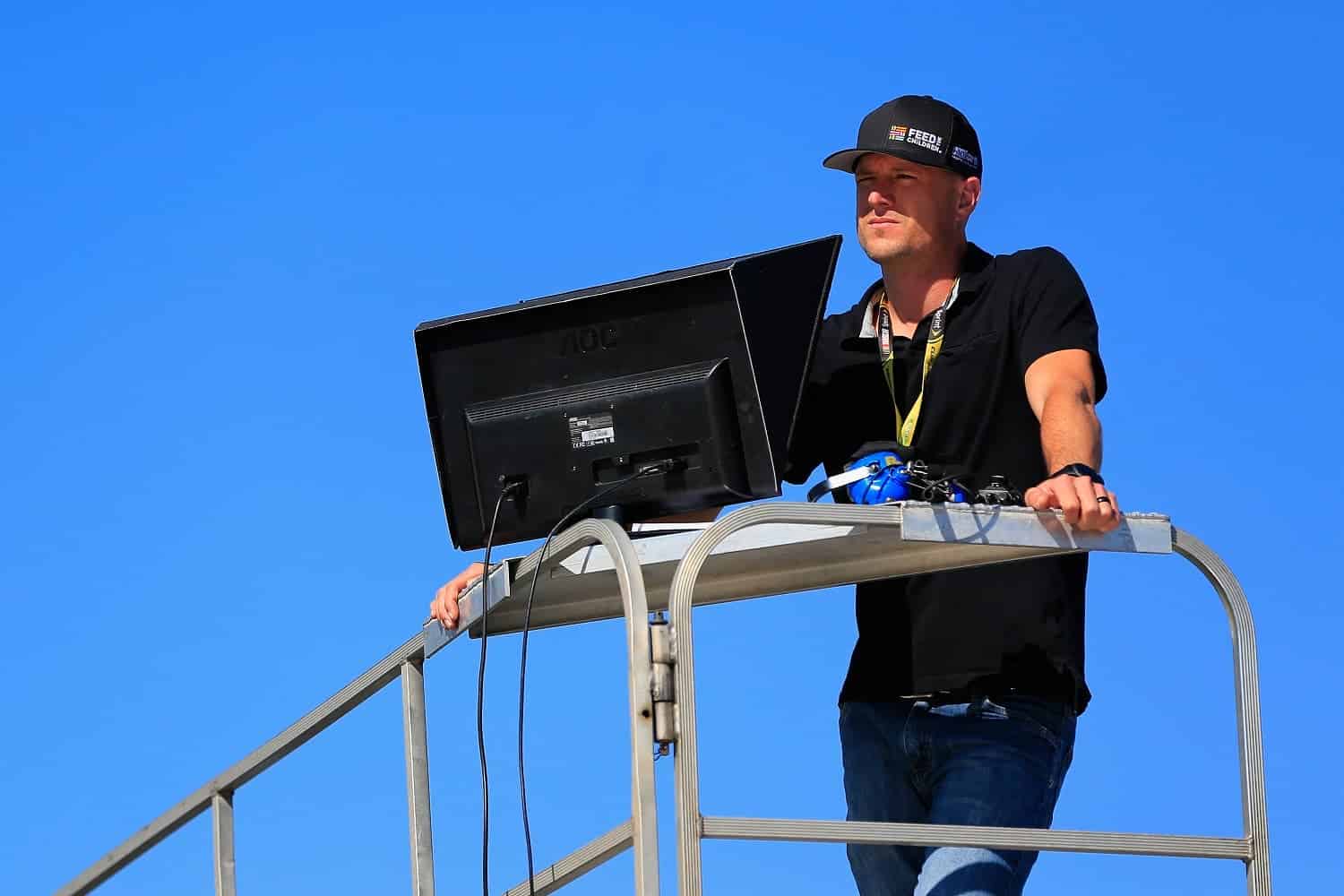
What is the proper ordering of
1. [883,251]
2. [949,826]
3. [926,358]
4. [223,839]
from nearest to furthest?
1. [949,826]
2. [926,358]
3. [883,251]
4. [223,839]

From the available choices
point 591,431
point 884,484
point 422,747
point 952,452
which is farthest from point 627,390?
point 422,747

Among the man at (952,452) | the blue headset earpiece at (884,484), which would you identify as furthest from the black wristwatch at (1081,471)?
the blue headset earpiece at (884,484)

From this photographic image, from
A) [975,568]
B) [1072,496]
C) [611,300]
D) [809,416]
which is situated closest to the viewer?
[1072,496]

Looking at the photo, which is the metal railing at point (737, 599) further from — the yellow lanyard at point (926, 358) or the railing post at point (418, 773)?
the yellow lanyard at point (926, 358)

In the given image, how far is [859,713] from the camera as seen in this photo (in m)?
3.30

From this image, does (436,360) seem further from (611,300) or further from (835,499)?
(835,499)

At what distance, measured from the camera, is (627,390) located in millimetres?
2975

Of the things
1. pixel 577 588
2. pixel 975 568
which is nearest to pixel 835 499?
pixel 975 568

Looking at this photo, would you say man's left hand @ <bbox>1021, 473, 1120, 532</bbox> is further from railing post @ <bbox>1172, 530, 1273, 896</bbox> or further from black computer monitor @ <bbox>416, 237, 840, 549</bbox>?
black computer monitor @ <bbox>416, 237, 840, 549</bbox>

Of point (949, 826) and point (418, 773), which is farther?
point (418, 773)

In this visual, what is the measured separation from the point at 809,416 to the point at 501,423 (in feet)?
2.49

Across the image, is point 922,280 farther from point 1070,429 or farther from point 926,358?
point 1070,429

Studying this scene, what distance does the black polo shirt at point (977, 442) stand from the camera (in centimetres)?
314

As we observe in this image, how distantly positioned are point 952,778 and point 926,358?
776 mm
